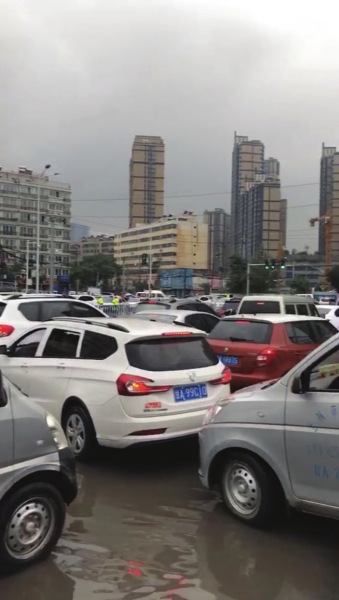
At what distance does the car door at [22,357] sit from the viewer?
690 centimetres

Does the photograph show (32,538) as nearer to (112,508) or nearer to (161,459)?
(112,508)

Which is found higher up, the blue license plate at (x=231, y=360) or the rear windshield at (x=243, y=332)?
the rear windshield at (x=243, y=332)

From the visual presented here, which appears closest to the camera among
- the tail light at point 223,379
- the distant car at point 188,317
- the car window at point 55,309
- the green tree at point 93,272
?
the tail light at point 223,379

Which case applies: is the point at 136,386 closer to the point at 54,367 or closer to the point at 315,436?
the point at 54,367

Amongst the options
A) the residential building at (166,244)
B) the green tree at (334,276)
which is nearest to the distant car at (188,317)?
the green tree at (334,276)

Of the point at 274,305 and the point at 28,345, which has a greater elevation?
the point at 274,305

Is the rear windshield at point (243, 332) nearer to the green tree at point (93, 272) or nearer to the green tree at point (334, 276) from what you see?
the green tree at point (334, 276)

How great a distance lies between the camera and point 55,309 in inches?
458

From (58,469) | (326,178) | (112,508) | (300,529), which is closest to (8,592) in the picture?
(58,469)

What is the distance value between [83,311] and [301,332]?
524 cm

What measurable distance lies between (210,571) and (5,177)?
119282 mm

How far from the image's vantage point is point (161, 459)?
21.0ft

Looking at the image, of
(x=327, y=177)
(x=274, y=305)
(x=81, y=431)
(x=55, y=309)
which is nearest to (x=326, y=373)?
(x=81, y=431)

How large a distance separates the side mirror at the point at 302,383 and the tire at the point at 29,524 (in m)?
1.86
